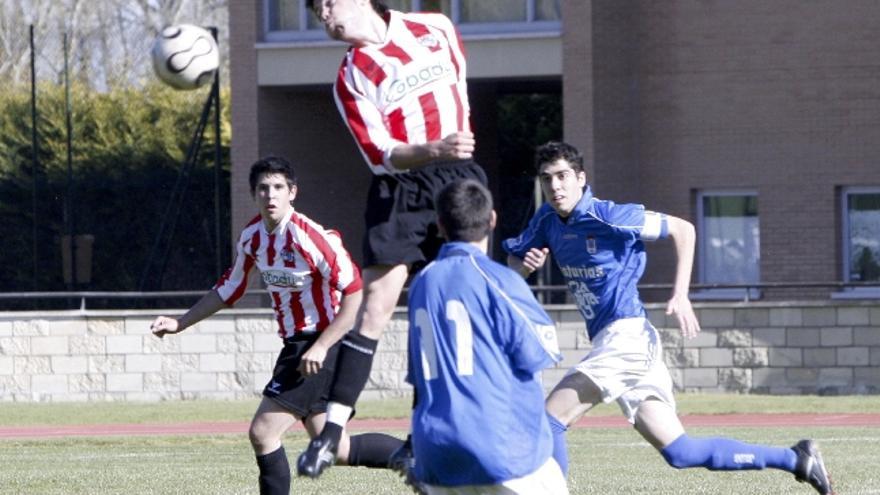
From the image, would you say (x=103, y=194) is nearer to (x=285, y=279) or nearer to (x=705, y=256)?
(x=705, y=256)

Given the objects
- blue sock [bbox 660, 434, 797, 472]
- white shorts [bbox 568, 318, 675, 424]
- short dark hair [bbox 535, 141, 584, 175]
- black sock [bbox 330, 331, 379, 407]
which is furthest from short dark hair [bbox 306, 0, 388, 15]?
blue sock [bbox 660, 434, 797, 472]

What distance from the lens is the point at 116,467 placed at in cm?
1264

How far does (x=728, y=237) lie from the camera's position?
24.3 metres

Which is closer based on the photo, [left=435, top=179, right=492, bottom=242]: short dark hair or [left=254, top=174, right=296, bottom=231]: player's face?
[left=435, top=179, right=492, bottom=242]: short dark hair

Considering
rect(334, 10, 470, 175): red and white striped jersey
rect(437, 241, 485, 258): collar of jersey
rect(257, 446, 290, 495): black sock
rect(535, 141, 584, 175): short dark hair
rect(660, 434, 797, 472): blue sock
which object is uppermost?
rect(334, 10, 470, 175): red and white striped jersey

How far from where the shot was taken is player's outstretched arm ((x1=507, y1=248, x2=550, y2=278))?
852cm

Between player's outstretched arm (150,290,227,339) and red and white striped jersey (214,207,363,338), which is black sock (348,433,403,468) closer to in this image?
red and white striped jersey (214,207,363,338)

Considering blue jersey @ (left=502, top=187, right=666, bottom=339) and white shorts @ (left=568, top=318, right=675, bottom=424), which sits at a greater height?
blue jersey @ (left=502, top=187, right=666, bottom=339)

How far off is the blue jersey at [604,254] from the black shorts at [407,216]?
1520 millimetres

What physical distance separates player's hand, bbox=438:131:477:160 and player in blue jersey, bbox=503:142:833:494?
1649 mm

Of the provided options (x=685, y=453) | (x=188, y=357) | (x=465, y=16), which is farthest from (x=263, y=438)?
(x=465, y=16)

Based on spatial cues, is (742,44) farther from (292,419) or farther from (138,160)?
(292,419)

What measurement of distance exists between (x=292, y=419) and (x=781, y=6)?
15.8 metres

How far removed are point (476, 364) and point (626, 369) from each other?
8.92ft
